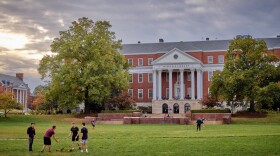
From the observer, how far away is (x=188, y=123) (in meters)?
55.7

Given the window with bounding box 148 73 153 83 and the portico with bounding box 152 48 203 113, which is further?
the window with bounding box 148 73 153 83

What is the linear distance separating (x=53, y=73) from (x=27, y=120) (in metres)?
9.12

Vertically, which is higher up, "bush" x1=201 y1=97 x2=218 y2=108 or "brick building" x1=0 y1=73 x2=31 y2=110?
"brick building" x1=0 y1=73 x2=31 y2=110

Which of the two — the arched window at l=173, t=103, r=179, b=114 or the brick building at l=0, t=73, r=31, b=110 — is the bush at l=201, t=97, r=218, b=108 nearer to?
the arched window at l=173, t=103, r=179, b=114

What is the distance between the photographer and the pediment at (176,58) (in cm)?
8264

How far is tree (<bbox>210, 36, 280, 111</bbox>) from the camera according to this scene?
60438mm

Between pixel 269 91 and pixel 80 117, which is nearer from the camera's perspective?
pixel 269 91

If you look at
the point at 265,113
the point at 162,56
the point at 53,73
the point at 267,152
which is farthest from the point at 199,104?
the point at 267,152

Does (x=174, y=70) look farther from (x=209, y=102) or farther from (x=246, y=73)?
(x=246, y=73)

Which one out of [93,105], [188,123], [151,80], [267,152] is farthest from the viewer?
[151,80]

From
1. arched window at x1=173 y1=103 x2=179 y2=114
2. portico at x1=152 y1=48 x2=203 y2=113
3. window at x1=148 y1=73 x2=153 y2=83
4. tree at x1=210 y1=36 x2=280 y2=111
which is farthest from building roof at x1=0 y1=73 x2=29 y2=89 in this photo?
tree at x1=210 y1=36 x2=280 y2=111

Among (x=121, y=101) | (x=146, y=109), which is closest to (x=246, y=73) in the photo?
(x=121, y=101)

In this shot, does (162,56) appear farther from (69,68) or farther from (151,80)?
(69,68)

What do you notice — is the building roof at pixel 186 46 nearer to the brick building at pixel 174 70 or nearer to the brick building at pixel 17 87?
the brick building at pixel 174 70
